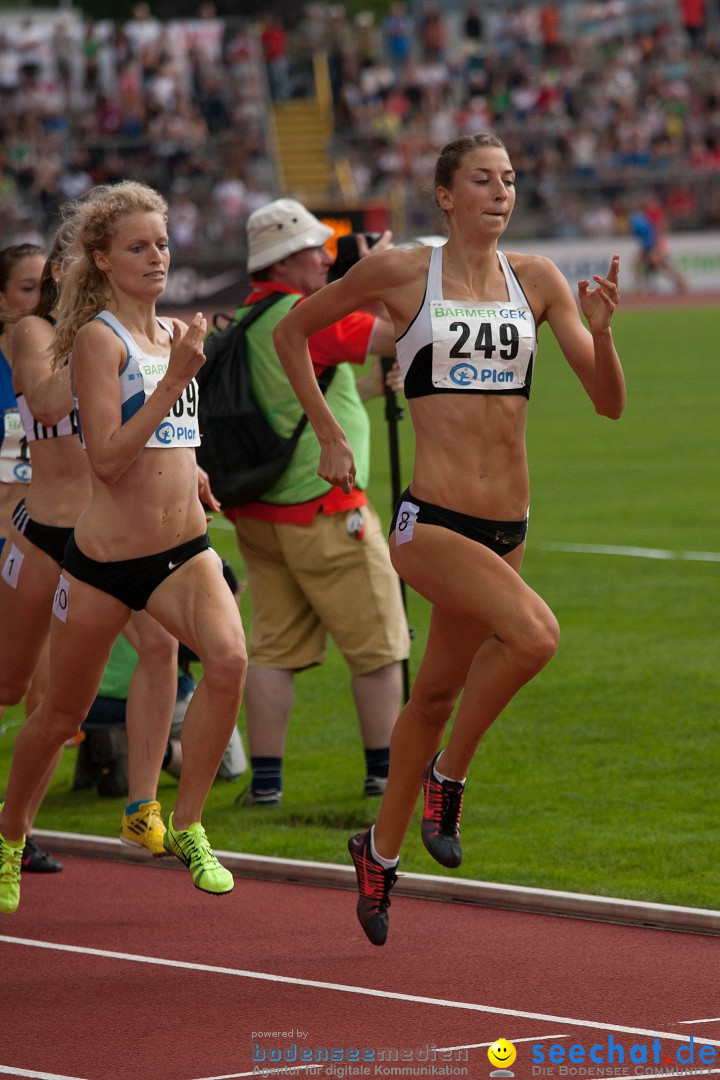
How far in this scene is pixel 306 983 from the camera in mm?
5246

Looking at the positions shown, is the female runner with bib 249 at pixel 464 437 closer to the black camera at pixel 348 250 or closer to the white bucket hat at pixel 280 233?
the black camera at pixel 348 250

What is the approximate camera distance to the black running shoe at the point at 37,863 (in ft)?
21.4

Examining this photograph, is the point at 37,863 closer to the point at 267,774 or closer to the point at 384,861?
the point at 267,774

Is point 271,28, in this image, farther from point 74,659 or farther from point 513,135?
point 74,659

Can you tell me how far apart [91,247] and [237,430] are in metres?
1.84

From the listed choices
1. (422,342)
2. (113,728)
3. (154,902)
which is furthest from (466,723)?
(113,728)

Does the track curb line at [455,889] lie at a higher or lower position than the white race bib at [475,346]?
lower

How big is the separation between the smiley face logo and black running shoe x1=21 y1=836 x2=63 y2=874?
2502 millimetres

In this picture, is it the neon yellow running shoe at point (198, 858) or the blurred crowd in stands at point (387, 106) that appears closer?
the neon yellow running shoe at point (198, 858)

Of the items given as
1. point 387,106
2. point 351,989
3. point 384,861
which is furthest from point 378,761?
point 387,106

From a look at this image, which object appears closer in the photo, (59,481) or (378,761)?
(59,481)

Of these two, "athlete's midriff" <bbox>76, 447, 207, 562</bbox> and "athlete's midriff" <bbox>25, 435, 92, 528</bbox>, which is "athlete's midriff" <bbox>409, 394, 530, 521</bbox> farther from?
"athlete's midriff" <bbox>25, 435, 92, 528</bbox>

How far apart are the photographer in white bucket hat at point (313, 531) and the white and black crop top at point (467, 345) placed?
6.16 ft

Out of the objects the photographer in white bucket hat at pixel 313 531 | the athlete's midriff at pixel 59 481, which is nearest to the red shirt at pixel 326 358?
the photographer in white bucket hat at pixel 313 531
